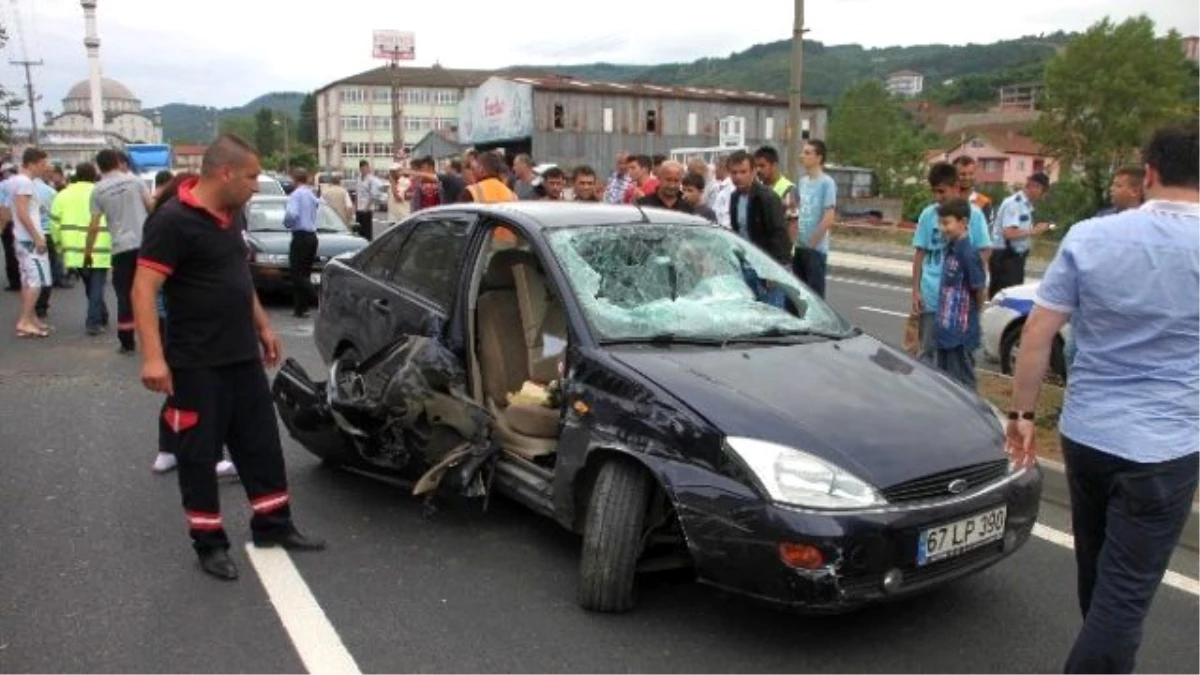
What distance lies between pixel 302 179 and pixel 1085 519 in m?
9.93

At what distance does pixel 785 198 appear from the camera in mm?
9109

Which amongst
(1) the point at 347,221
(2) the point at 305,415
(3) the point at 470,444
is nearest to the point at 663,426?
(3) the point at 470,444

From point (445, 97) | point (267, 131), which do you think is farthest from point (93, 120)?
point (267, 131)

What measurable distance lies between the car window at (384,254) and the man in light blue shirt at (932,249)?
3123 mm

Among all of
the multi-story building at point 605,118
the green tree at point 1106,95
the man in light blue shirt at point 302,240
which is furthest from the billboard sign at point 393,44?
the man in light blue shirt at point 302,240

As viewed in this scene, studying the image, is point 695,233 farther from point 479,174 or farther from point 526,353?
point 479,174

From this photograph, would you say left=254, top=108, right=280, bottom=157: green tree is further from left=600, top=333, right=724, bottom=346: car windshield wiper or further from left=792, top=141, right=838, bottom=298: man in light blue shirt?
left=600, top=333, right=724, bottom=346: car windshield wiper

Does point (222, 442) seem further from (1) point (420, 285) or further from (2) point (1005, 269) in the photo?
(2) point (1005, 269)

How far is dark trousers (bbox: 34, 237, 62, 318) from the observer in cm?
1057

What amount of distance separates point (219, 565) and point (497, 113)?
59.8 meters

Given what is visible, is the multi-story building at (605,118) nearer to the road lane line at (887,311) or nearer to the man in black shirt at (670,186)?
the road lane line at (887,311)

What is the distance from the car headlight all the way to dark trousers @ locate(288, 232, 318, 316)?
337 inches

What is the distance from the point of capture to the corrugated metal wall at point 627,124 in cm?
5856

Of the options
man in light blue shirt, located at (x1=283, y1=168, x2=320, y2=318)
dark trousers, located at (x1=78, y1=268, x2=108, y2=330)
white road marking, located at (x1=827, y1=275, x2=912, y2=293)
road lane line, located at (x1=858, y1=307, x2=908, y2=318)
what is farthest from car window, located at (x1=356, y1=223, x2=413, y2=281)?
white road marking, located at (x1=827, y1=275, x2=912, y2=293)
